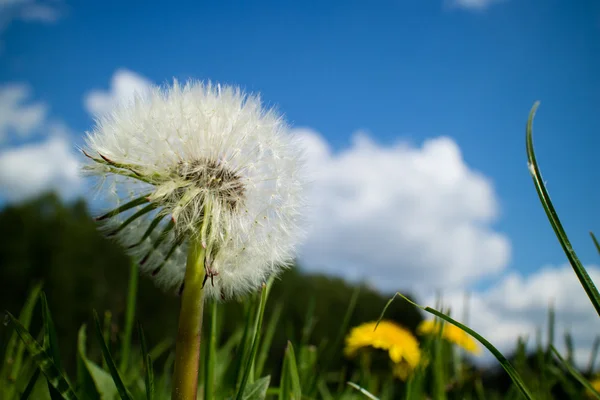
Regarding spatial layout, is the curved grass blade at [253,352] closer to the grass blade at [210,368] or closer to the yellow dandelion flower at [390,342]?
the grass blade at [210,368]

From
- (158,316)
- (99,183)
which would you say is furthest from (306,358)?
(158,316)

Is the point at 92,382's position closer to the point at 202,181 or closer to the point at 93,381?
the point at 93,381

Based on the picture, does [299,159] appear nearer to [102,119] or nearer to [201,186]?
[201,186]

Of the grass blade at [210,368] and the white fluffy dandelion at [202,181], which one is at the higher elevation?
the white fluffy dandelion at [202,181]

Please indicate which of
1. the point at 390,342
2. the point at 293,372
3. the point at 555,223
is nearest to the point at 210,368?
the point at 293,372

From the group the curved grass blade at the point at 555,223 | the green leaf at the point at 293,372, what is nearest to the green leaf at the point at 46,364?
the green leaf at the point at 293,372

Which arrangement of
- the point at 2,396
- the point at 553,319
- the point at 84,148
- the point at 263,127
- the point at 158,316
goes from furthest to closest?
the point at 158,316 < the point at 553,319 < the point at 2,396 < the point at 263,127 < the point at 84,148

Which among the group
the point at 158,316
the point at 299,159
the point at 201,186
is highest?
the point at 158,316
